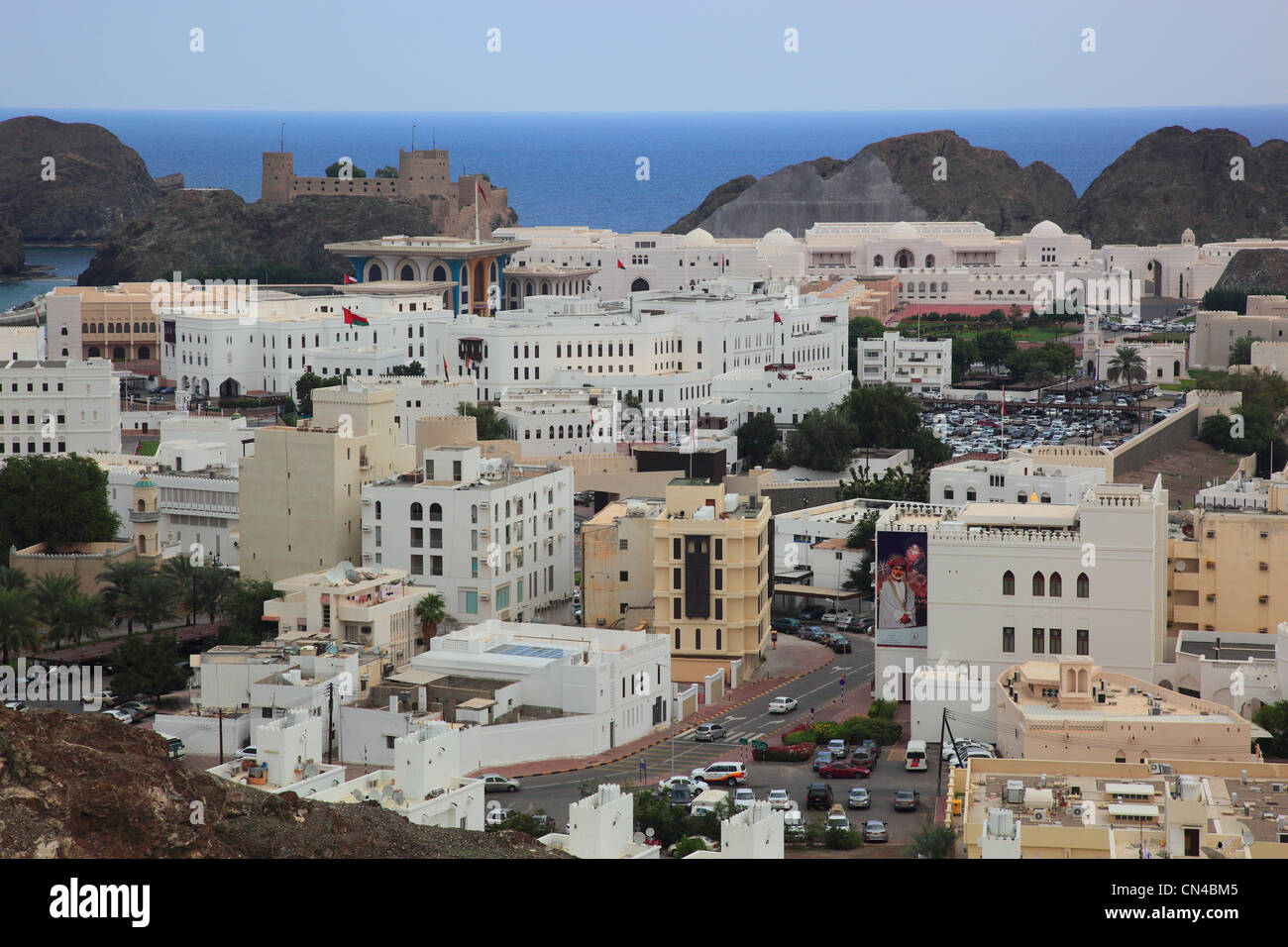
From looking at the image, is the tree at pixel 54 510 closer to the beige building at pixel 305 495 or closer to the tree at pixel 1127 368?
the beige building at pixel 305 495

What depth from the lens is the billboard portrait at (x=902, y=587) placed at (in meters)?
39.7

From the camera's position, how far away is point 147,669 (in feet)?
126

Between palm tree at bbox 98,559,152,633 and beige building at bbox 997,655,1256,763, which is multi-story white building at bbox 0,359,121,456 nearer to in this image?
palm tree at bbox 98,559,152,633

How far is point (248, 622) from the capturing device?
4216 centimetres

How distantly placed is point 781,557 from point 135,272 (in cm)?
8718

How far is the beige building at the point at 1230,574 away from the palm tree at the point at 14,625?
2308 cm

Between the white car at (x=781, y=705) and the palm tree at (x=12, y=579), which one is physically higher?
the palm tree at (x=12, y=579)

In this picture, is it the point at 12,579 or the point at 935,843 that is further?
the point at 12,579

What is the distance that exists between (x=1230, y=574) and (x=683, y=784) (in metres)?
14.3

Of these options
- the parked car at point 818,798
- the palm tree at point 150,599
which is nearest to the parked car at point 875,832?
the parked car at point 818,798

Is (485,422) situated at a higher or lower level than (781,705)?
higher

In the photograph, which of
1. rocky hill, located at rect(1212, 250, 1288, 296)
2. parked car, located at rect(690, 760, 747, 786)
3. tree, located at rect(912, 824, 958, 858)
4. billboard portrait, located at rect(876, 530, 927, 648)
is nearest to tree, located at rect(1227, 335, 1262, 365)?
rocky hill, located at rect(1212, 250, 1288, 296)

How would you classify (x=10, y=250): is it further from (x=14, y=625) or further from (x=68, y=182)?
(x=14, y=625)

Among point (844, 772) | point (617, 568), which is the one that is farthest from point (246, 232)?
point (844, 772)
